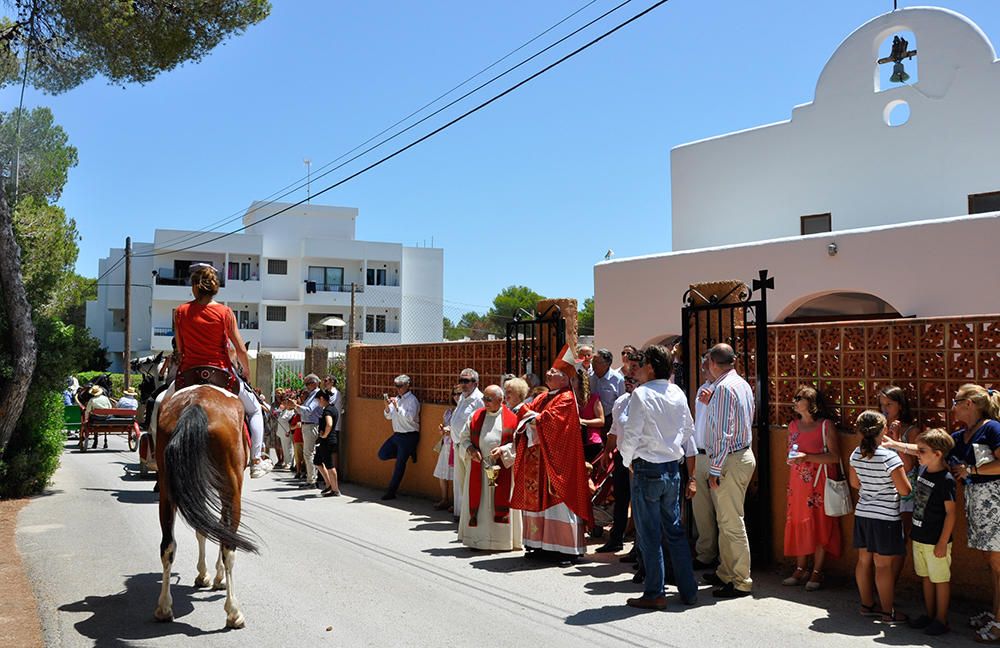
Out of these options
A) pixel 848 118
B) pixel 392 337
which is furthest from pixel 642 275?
pixel 392 337

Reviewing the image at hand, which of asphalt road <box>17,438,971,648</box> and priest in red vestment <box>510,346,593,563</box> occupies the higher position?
priest in red vestment <box>510,346,593,563</box>

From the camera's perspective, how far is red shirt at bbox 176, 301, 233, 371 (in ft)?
25.0

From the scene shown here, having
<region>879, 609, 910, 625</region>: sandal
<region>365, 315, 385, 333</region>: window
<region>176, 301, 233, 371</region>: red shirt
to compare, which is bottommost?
<region>879, 609, 910, 625</region>: sandal

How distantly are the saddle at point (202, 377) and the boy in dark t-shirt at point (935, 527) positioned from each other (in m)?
5.75

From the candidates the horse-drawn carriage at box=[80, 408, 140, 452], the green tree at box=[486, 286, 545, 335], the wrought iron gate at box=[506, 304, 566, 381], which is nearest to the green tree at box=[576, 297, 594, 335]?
the green tree at box=[486, 286, 545, 335]

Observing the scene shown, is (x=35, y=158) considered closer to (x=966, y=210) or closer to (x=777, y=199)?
(x=777, y=199)

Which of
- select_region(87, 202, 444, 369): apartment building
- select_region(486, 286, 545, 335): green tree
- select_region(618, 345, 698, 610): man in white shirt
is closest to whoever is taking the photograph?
select_region(618, 345, 698, 610): man in white shirt

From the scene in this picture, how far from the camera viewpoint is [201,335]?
764cm

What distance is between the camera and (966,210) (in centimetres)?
1486

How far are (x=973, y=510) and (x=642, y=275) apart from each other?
10890 millimetres

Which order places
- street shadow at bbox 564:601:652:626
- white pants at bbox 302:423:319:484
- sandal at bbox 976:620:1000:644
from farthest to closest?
white pants at bbox 302:423:319:484
street shadow at bbox 564:601:652:626
sandal at bbox 976:620:1000:644

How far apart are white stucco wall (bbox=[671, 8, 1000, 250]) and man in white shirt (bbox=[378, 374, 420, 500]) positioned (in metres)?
8.38

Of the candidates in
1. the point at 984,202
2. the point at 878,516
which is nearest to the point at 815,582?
the point at 878,516

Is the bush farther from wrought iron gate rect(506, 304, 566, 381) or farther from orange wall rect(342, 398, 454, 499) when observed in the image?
wrought iron gate rect(506, 304, 566, 381)
